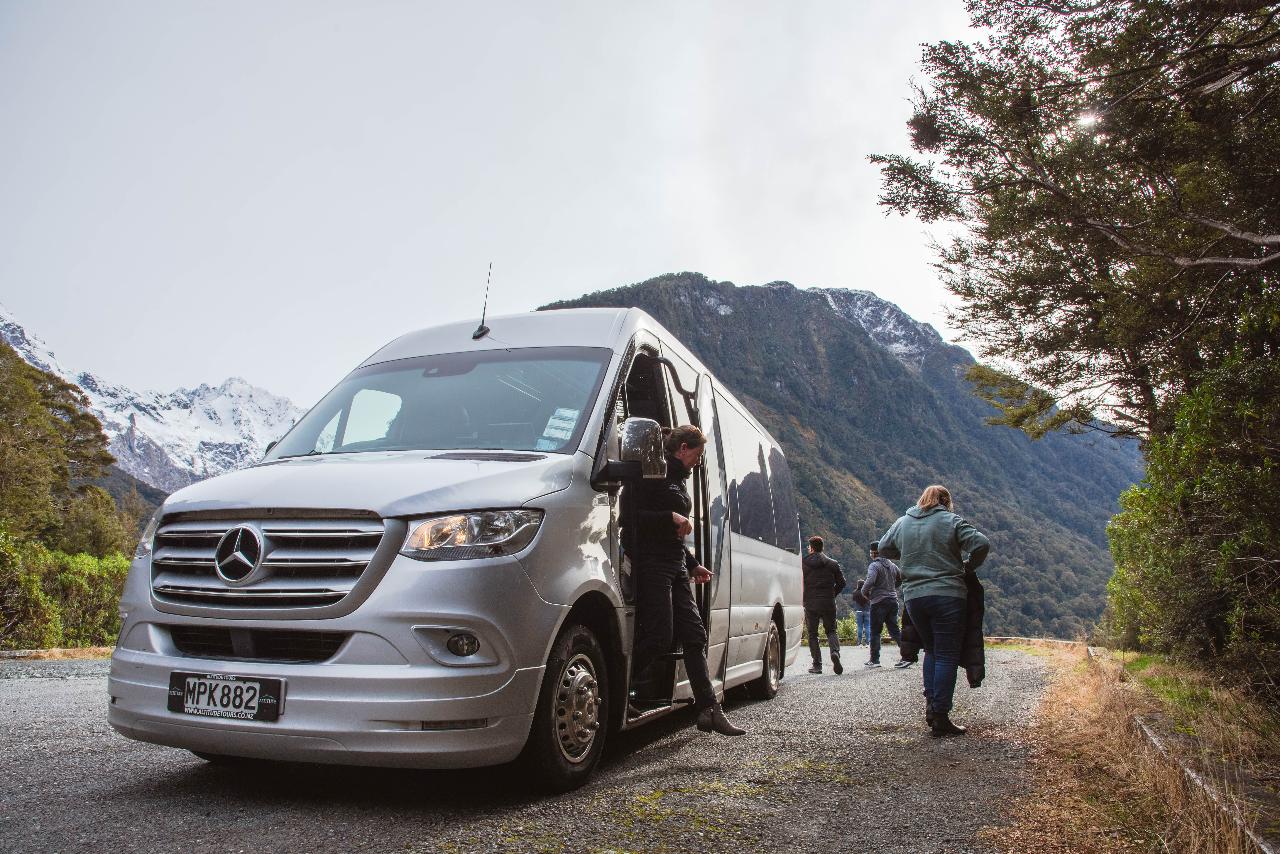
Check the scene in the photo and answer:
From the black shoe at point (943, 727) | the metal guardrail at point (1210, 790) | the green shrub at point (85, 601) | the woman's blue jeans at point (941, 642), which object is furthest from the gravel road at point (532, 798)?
the green shrub at point (85, 601)

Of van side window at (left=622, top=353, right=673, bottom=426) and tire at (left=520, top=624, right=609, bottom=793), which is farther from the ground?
van side window at (left=622, top=353, right=673, bottom=426)

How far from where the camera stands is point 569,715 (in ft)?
13.3

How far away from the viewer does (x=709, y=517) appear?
20.0 ft

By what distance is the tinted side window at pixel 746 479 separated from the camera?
7.27 meters

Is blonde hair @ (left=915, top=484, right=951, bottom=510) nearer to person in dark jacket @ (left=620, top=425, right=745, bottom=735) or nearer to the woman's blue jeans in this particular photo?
the woman's blue jeans

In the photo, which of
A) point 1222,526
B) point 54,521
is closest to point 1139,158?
point 1222,526

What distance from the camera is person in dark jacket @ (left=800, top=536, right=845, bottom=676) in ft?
41.2

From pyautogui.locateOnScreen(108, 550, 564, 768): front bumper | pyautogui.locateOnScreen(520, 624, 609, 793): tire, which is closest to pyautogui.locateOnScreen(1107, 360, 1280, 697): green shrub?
pyautogui.locateOnScreen(520, 624, 609, 793): tire

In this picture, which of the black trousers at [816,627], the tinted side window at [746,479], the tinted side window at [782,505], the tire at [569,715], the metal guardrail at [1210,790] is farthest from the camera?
the black trousers at [816,627]

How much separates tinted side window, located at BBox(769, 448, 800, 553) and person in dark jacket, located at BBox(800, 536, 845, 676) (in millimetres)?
2300

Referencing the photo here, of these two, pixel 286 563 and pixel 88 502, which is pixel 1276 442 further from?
pixel 88 502

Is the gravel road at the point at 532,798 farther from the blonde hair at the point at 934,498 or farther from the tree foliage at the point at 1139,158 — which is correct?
the tree foliage at the point at 1139,158

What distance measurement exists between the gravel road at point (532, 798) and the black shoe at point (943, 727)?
11 centimetres

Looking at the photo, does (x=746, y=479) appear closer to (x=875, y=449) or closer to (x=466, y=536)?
(x=466, y=536)
